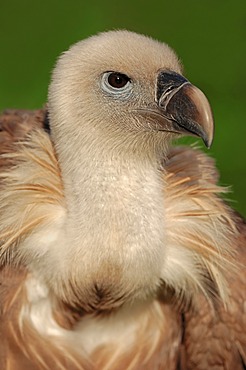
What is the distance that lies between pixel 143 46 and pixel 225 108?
126 inches

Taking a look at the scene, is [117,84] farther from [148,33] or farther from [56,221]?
[148,33]

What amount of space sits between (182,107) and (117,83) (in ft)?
0.56

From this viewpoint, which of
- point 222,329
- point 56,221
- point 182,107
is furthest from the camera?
point 222,329

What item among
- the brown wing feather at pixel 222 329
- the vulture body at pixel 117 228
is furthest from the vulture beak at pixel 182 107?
the brown wing feather at pixel 222 329

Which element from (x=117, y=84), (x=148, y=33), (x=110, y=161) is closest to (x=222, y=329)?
(x=110, y=161)

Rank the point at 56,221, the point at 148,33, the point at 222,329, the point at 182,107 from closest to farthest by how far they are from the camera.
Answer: the point at 182,107 → the point at 56,221 → the point at 222,329 → the point at 148,33

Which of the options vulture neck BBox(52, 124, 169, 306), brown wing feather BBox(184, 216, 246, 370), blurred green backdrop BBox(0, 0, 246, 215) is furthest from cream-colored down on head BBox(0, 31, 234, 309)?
blurred green backdrop BBox(0, 0, 246, 215)

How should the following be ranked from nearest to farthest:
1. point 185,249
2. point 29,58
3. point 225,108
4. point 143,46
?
point 143,46 → point 185,249 → point 225,108 → point 29,58

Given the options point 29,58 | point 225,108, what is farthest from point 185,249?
point 29,58

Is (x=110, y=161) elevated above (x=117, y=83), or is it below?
below

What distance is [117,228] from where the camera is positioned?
105 inches

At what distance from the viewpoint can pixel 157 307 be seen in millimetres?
3014

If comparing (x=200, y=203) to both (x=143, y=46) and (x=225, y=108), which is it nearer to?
(x=143, y=46)

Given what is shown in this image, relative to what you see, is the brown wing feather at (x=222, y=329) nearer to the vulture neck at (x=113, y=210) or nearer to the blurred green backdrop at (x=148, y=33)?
the vulture neck at (x=113, y=210)
